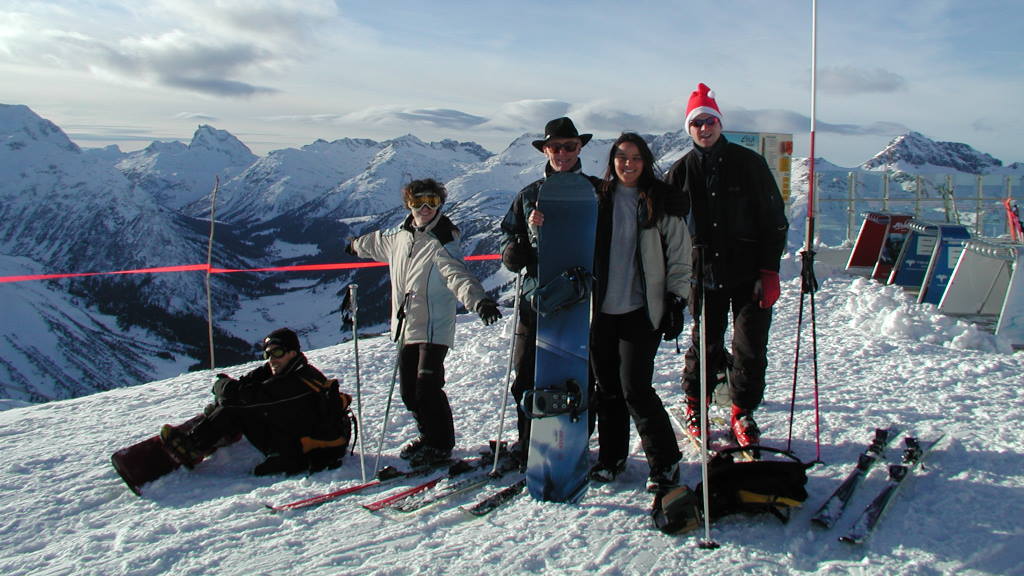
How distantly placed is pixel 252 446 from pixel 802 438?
137 inches

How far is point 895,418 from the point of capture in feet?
13.9

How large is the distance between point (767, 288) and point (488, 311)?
4.95ft

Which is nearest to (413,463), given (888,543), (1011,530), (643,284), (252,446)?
(252,446)

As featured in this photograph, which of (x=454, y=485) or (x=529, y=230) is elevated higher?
(x=529, y=230)

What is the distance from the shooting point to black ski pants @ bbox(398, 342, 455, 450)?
399 cm

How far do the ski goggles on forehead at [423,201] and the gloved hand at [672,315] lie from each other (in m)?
1.61

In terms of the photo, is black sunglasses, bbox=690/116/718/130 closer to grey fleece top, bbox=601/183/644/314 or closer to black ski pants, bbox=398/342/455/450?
grey fleece top, bbox=601/183/644/314

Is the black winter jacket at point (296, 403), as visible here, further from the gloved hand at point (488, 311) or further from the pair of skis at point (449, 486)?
the gloved hand at point (488, 311)

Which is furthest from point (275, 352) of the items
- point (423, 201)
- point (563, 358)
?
point (563, 358)

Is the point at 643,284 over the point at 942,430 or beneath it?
over

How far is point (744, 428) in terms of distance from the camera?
3838 millimetres

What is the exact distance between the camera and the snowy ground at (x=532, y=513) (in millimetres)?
2664

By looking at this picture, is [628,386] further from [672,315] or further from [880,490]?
[880,490]

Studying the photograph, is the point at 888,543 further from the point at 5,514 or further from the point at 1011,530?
the point at 5,514
